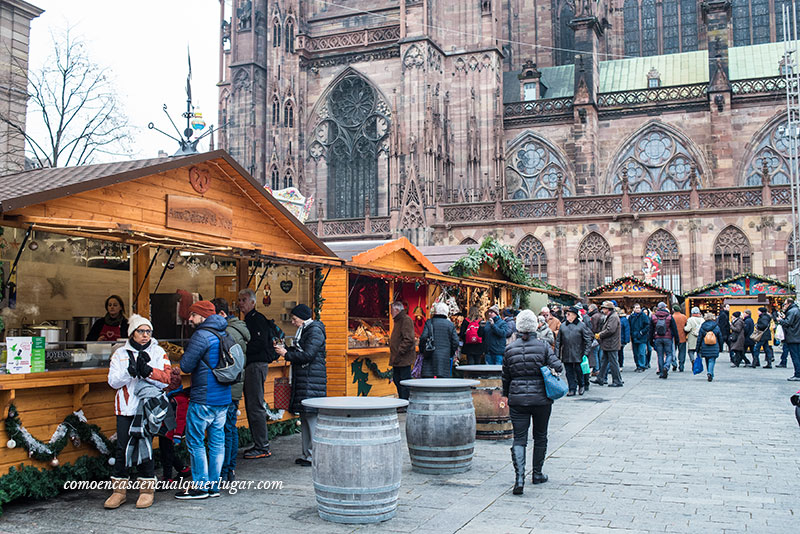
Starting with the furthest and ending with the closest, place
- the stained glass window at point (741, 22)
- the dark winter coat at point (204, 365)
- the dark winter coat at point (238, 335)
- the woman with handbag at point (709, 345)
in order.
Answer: the stained glass window at point (741, 22), the woman with handbag at point (709, 345), the dark winter coat at point (238, 335), the dark winter coat at point (204, 365)

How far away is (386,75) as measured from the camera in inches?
1635

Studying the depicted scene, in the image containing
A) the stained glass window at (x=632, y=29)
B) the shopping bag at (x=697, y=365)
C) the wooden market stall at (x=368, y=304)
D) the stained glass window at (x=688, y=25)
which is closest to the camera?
the wooden market stall at (x=368, y=304)

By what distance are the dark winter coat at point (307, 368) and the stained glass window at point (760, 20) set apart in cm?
4671

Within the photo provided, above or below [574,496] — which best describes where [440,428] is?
above

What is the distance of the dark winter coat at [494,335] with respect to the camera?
48.3ft

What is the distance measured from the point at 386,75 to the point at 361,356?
31295 millimetres

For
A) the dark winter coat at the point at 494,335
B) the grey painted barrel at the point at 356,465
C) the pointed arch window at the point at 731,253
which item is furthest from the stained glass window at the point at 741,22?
the grey painted barrel at the point at 356,465

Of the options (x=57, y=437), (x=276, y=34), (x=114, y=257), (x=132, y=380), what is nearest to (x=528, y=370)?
(x=132, y=380)

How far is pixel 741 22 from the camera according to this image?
47750 mm

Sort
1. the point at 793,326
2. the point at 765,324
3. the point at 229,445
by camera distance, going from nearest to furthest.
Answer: the point at 229,445 → the point at 793,326 → the point at 765,324

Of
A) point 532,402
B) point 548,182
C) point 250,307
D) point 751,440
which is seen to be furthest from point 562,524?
point 548,182

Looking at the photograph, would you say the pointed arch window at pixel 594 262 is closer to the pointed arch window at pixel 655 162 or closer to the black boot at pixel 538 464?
the pointed arch window at pixel 655 162

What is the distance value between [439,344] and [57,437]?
5829mm

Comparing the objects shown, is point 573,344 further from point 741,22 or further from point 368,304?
point 741,22
